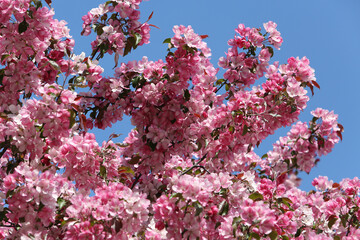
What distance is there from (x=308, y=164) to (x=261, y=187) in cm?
107

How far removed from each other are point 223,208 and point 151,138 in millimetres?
1099

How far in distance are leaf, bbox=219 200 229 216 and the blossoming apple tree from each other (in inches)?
0.4

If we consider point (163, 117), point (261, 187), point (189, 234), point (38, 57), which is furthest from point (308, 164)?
point (38, 57)

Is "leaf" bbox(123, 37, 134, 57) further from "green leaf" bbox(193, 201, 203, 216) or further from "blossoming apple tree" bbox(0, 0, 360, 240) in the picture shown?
"green leaf" bbox(193, 201, 203, 216)

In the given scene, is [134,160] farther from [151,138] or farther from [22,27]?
[22,27]

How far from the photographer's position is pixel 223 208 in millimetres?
3387

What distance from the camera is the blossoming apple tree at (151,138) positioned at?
3225 mm

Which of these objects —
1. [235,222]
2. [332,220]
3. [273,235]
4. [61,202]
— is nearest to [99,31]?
[61,202]

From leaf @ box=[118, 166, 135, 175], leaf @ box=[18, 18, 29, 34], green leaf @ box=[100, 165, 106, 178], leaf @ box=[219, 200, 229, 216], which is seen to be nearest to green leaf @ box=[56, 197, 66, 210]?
green leaf @ box=[100, 165, 106, 178]

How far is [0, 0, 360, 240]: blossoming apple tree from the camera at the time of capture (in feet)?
10.6

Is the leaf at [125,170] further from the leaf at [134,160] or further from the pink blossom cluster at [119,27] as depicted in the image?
the pink blossom cluster at [119,27]

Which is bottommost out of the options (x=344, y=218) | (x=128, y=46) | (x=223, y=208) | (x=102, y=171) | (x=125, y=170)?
(x=223, y=208)

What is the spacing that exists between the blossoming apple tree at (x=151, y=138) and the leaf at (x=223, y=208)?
0.01m

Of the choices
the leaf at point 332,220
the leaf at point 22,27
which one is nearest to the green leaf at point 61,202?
the leaf at point 22,27
